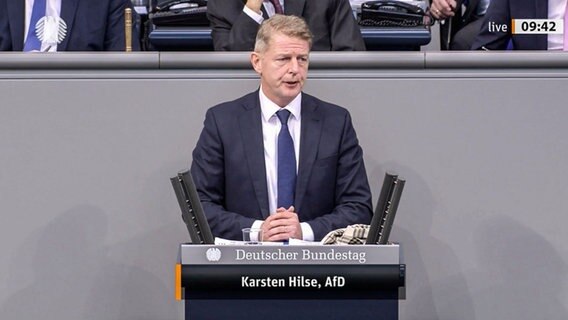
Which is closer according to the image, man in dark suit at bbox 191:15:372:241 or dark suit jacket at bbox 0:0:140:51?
man in dark suit at bbox 191:15:372:241

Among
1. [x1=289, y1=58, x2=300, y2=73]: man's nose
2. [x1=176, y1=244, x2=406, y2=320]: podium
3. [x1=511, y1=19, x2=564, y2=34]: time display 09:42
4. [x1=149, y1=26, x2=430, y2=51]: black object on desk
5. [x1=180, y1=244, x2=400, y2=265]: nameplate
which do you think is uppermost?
[x1=511, y1=19, x2=564, y2=34]: time display 09:42

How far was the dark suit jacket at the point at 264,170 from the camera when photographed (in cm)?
454

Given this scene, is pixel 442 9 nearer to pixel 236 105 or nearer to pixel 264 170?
pixel 236 105

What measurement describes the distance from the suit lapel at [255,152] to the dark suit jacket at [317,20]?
68 centimetres

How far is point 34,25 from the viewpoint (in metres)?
5.50

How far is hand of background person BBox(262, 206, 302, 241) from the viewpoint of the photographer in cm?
422

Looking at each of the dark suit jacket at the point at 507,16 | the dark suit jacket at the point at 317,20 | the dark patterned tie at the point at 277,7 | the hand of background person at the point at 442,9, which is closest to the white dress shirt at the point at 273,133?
the dark suit jacket at the point at 317,20

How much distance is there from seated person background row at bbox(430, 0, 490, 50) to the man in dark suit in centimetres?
190

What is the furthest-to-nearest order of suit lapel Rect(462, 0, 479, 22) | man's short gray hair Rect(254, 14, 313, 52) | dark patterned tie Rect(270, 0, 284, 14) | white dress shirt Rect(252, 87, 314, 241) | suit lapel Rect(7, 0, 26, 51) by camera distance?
suit lapel Rect(462, 0, 479, 22), suit lapel Rect(7, 0, 26, 51), dark patterned tie Rect(270, 0, 284, 14), white dress shirt Rect(252, 87, 314, 241), man's short gray hair Rect(254, 14, 313, 52)

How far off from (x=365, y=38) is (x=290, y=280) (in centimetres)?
203

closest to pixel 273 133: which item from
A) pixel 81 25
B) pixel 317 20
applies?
pixel 317 20

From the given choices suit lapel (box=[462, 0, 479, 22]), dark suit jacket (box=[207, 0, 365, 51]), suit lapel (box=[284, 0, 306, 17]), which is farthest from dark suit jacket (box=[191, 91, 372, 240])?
suit lapel (box=[462, 0, 479, 22])

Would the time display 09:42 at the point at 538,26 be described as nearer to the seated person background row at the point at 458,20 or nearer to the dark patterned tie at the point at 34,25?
the seated person background row at the point at 458,20

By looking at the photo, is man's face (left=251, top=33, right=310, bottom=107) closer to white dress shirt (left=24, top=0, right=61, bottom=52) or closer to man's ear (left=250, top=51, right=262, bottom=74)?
man's ear (left=250, top=51, right=262, bottom=74)
